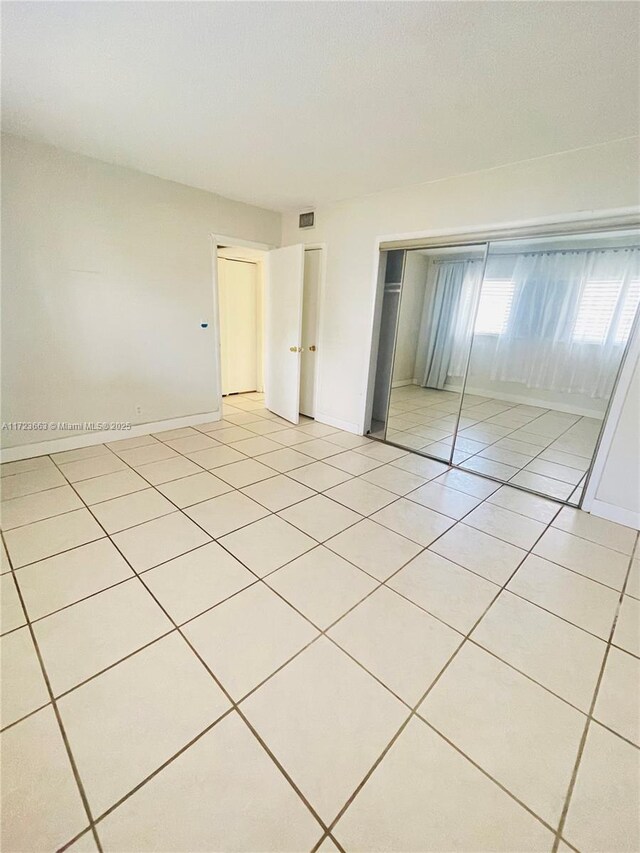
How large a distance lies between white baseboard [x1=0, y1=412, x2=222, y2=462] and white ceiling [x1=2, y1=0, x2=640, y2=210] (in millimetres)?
2439

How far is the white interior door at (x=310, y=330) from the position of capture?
13.9 ft

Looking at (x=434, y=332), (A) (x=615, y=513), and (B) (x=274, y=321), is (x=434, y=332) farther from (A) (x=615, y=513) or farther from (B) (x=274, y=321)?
(A) (x=615, y=513)

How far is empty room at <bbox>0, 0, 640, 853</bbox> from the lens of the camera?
3.55ft

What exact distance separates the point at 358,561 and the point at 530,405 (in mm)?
5140

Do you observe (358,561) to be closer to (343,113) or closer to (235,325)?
(343,113)

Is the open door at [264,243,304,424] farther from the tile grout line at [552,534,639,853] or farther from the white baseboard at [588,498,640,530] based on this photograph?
the tile grout line at [552,534,639,853]

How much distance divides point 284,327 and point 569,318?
4177 mm

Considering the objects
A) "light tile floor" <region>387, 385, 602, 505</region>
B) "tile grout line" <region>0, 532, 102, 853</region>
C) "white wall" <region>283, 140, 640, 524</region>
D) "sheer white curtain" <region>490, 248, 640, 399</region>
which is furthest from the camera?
"sheer white curtain" <region>490, 248, 640, 399</region>

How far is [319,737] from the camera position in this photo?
1.18m

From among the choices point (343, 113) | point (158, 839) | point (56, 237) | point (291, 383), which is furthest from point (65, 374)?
point (158, 839)

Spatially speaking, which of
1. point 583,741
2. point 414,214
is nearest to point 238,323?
point 414,214

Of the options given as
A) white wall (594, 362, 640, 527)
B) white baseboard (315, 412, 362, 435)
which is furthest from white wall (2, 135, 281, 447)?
white wall (594, 362, 640, 527)

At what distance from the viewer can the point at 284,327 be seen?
4324 mm

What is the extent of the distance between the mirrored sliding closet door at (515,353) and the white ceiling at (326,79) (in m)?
1.32
